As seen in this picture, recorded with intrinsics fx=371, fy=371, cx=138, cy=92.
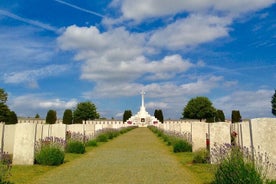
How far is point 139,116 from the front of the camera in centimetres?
10769

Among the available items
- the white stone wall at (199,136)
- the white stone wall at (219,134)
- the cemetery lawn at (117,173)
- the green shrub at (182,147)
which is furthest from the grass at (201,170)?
the green shrub at (182,147)

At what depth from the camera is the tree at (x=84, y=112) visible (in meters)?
110

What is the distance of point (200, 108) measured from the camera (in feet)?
359

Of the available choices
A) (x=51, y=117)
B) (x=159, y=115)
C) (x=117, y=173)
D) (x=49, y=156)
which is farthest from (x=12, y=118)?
(x=117, y=173)

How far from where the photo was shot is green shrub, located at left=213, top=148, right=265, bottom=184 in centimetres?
842

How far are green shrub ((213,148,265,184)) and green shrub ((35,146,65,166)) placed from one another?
8.12 meters

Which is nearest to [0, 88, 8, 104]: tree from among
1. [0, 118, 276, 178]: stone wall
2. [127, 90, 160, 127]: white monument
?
[127, 90, 160, 127]: white monument

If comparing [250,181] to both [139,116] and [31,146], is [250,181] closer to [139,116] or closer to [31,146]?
[31,146]

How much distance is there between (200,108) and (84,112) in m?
34.3

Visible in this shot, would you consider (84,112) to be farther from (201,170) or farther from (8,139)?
(201,170)

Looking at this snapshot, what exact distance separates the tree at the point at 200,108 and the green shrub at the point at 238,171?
329 ft

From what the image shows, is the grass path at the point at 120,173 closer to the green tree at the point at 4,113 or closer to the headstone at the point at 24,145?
the headstone at the point at 24,145

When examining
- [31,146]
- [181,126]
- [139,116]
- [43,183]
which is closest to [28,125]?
[31,146]

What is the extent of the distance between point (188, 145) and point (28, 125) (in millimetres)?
9918
